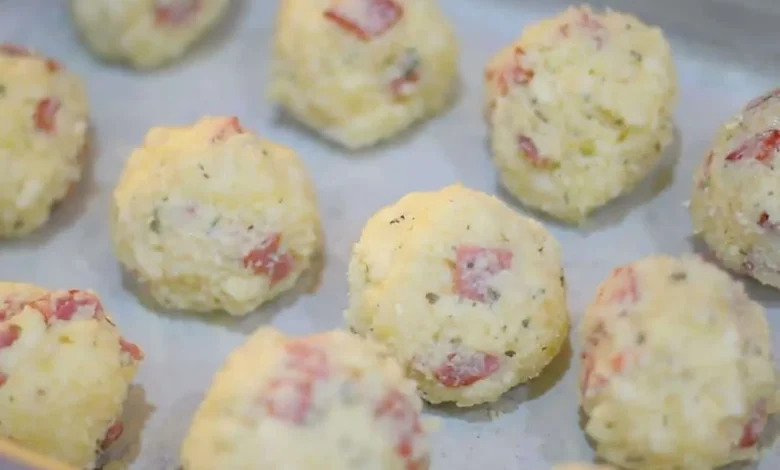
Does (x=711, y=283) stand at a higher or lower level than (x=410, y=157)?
higher

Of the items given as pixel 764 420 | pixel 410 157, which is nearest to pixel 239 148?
pixel 410 157

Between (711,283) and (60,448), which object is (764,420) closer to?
(711,283)

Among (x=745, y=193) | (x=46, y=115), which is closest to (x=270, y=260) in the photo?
(x=46, y=115)

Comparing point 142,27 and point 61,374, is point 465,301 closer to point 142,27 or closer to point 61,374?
point 61,374

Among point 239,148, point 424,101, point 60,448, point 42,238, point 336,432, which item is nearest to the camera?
point 336,432

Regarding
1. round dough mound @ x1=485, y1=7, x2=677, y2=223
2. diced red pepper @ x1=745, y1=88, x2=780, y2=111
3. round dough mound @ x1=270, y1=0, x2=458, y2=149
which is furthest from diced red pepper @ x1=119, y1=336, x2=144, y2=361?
diced red pepper @ x1=745, y1=88, x2=780, y2=111

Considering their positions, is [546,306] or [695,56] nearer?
[546,306]
